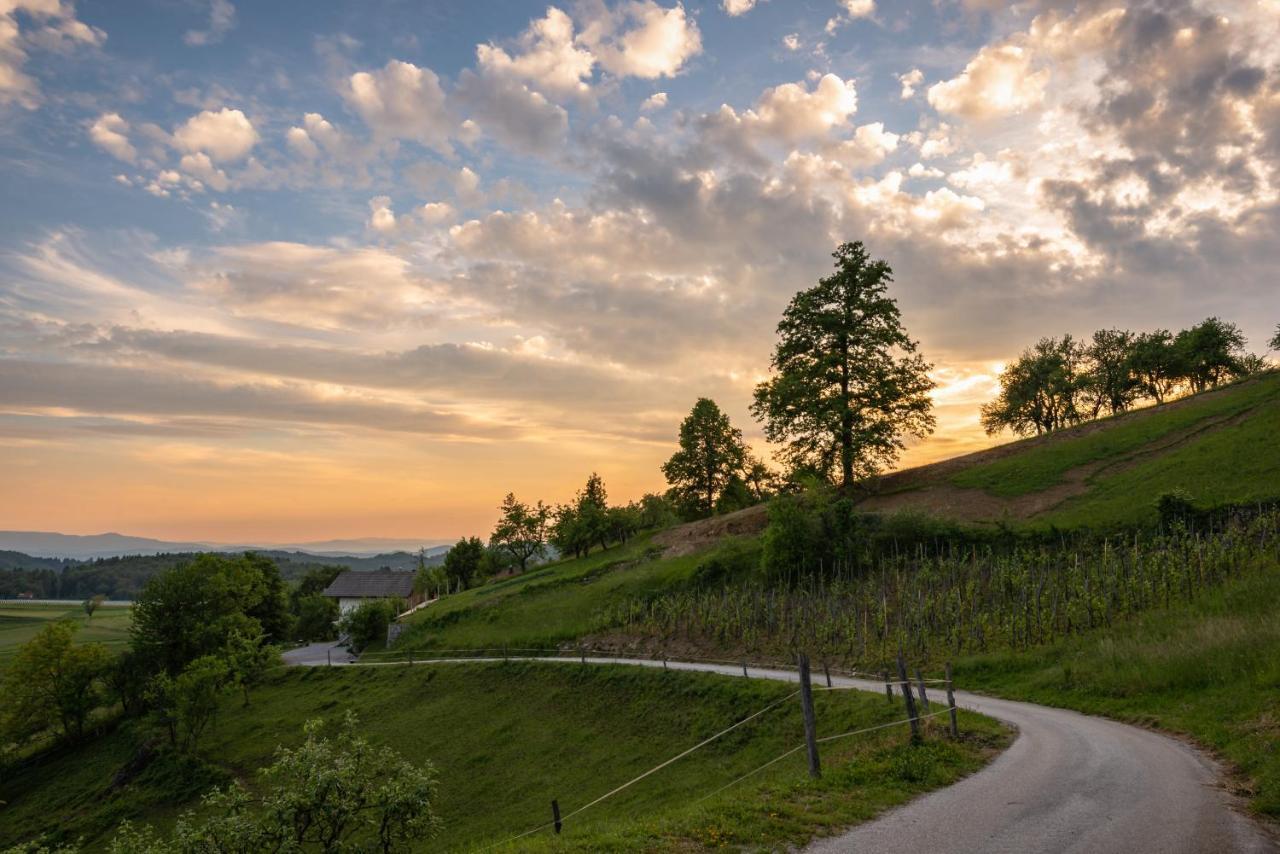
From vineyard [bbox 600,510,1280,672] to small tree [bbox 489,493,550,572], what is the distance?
60.9 meters

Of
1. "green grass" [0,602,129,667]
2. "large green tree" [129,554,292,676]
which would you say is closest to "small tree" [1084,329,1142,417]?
"large green tree" [129,554,292,676]

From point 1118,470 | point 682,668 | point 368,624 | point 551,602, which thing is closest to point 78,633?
point 368,624

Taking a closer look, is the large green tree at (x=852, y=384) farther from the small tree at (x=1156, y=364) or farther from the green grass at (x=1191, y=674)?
the small tree at (x=1156, y=364)

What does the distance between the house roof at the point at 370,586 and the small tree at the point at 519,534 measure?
19.6 m

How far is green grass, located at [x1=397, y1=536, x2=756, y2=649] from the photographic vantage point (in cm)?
5459

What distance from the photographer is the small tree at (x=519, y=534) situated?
106312mm

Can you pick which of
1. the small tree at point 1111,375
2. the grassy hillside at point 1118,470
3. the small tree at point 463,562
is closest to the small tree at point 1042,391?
the small tree at point 1111,375

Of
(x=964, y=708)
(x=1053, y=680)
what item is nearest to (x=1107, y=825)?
(x=964, y=708)

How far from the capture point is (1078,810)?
12.3 metres

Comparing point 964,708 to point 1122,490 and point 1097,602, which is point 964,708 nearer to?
point 1097,602

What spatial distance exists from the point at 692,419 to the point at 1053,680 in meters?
63.4

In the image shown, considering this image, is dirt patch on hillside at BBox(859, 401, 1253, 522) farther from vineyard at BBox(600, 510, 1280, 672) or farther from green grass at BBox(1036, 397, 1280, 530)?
vineyard at BBox(600, 510, 1280, 672)

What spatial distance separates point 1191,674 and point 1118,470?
3489 centimetres

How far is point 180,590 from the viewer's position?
224 ft
